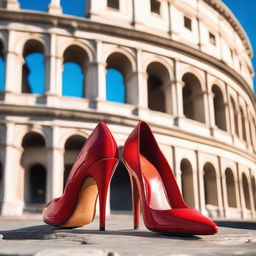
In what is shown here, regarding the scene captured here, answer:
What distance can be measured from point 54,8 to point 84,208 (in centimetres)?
1330

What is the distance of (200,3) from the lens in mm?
20906

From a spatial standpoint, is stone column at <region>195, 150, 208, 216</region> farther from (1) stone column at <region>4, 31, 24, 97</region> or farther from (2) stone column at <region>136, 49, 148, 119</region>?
(1) stone column at <region>4, 31, 24, 97</region>

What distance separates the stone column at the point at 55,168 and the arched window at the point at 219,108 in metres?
9.99

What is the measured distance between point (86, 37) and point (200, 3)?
26.5 feet

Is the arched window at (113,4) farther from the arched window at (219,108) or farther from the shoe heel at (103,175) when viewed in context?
the shoe heel at (103,175)

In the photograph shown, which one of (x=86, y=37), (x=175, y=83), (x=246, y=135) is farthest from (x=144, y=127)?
(x=246, y=135)

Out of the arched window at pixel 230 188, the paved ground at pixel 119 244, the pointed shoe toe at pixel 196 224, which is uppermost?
the arched window at pixel 230 188

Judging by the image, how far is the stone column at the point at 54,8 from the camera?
15.9m

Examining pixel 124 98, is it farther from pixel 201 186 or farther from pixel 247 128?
pixel 247 128

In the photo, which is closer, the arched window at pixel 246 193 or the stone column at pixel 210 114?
the stone column at pixel 210 114

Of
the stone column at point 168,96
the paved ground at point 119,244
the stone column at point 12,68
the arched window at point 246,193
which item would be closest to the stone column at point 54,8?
the stone column at point 12,68

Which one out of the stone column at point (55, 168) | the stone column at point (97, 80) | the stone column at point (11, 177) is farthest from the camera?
the stone column at point (97, 80)

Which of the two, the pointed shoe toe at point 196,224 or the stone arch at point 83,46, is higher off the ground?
the stone arch at point 83,46

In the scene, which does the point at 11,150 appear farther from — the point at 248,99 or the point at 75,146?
the point at 248,99
